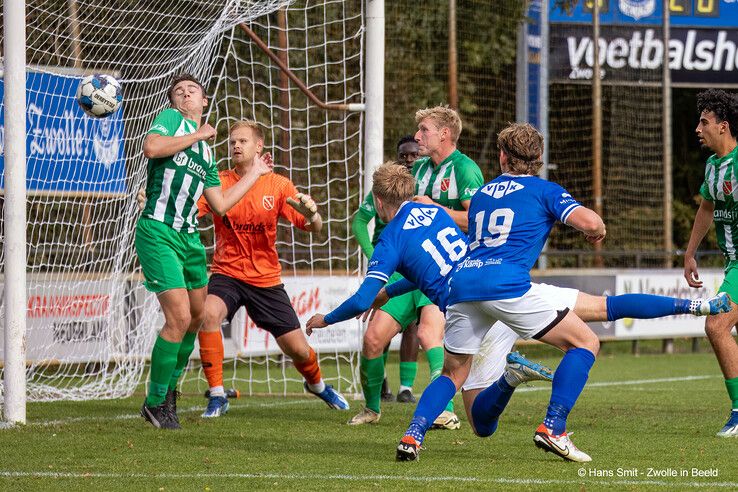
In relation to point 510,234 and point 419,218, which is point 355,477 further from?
point 419,218

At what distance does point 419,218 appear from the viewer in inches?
262

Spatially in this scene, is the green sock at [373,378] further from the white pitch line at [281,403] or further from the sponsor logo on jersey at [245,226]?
the white pitch line at [281,403]

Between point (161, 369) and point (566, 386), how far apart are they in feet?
9.45

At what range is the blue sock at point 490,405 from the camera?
629 centimetres

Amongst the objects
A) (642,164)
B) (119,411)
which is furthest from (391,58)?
(119,411)

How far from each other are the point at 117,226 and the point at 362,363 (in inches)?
138

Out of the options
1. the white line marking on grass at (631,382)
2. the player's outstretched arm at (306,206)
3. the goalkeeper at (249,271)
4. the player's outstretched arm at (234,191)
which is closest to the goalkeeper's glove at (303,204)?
the player's outstretched arm at (306,206)

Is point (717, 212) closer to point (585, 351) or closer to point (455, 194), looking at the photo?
point (455, 194)

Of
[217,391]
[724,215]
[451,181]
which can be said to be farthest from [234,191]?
[724,215]

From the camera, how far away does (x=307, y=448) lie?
679 cm

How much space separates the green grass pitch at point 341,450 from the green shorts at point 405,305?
2.34 feet

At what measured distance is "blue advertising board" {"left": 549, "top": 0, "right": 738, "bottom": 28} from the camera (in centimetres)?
2167

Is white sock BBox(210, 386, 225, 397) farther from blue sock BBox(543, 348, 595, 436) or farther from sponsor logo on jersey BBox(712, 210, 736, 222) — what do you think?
sponsor logo on jersey BBox(712, 210, 736, 222)

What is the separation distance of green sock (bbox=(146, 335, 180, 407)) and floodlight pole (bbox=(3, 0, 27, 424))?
2.83ft
